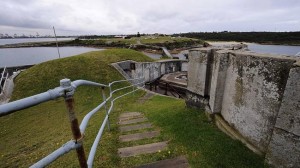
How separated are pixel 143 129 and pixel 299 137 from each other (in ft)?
11.5

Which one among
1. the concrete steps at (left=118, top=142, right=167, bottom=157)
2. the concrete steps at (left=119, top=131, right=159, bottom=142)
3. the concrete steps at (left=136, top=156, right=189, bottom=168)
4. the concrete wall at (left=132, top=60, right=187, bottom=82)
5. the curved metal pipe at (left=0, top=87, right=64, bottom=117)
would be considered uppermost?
the curved metal pipe at (left=0, top=87, right=64, bottom=117)

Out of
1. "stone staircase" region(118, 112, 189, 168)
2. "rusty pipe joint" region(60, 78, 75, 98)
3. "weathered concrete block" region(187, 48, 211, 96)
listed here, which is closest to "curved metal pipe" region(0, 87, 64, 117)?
"rusty pipe joint" region(60, 78, 75, 98)

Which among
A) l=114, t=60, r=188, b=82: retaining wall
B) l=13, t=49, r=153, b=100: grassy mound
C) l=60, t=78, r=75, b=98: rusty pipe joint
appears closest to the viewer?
l=60, t=78, r=75, b=98: rusty pipe joint

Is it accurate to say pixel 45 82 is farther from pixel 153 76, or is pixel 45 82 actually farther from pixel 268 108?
pixel 268 108

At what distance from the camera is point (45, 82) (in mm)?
16672

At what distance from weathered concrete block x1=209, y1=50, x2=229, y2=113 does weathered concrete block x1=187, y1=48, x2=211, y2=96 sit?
1.32 feet

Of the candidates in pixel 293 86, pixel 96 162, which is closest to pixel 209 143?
pixel 293 86

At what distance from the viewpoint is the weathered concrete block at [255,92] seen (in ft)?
11.0

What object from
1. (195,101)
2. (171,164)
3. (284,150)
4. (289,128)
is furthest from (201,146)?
(195,101)

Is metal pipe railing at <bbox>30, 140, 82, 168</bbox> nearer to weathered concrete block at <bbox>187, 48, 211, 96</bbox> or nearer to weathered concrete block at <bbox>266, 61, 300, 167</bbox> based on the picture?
weathered concrete block at <bbox>266, 61, 300, 167</bbox>

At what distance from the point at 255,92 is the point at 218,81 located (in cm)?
126

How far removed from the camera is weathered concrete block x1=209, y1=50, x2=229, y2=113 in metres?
4.84

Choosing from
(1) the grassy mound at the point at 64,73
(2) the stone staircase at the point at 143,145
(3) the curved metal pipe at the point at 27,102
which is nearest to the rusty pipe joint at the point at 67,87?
(3) the curved metal pipe at the point at 27,102

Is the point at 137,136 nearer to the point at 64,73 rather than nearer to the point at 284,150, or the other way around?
the point at 284,150
